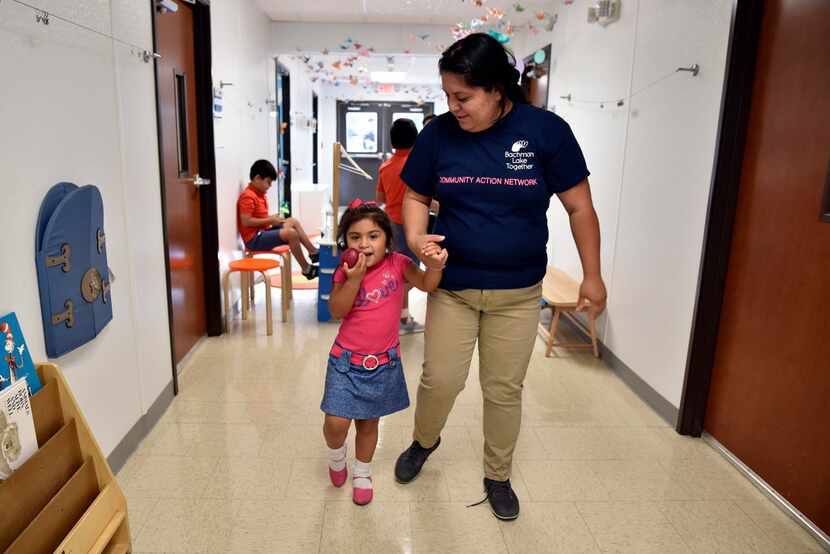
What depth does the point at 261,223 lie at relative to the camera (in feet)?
13.7

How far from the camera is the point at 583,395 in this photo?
293 centimetres

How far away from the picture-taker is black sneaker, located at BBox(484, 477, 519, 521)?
73.8 inches

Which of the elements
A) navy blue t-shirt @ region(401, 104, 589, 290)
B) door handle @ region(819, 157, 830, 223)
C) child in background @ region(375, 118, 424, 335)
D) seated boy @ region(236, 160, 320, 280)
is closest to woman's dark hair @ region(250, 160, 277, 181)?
seated boy @ region(236, 160, 320, 280)

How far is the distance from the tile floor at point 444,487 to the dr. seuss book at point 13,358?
68 centimetres

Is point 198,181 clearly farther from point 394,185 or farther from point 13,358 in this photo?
point 13,358

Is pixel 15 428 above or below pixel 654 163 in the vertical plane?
below

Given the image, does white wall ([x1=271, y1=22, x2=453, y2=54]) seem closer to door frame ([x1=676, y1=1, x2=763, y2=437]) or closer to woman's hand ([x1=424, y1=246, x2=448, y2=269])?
door frame ([x1=676, y1=1, x2=763, y2=437])

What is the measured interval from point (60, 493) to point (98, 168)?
112cm

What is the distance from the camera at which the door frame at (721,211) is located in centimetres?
221

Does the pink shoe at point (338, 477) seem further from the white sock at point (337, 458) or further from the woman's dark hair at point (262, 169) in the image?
the woman's dark hair at point (262, 169)

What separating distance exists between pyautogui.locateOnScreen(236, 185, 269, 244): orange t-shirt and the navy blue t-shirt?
106 inches

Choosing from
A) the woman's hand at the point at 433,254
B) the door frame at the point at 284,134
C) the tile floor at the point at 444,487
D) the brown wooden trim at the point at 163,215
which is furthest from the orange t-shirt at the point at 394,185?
the door frame at the point at 284,134

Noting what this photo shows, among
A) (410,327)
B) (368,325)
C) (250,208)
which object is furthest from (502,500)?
(250,208)

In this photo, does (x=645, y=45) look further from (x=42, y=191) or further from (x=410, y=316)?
(x=42, y=191)
